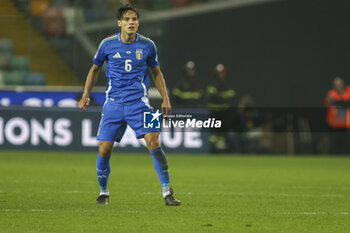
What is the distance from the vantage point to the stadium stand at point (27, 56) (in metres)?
22.5

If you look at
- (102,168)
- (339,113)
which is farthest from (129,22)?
(339,113)

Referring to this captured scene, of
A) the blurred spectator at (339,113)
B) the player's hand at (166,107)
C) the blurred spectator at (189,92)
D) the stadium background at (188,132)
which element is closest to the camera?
the stadium background at (188,132)

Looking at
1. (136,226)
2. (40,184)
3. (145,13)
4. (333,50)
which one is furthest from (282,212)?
(333,50)

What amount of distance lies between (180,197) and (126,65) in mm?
2041

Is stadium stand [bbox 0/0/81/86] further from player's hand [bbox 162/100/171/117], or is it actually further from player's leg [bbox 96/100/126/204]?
player's hand [bbox 162/100/171/117]

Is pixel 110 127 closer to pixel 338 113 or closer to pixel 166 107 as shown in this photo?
pixel 166 107

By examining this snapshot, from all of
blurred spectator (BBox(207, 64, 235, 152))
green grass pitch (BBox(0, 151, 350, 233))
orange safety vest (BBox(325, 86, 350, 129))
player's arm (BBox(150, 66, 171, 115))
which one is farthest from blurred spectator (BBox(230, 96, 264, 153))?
player's arm (BBox(150, 66, 171, 115))

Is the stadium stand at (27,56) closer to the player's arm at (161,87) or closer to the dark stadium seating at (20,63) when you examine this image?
the dark stadium seating at (20,63)

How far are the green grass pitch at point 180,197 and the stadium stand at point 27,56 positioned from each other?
17.4 feet

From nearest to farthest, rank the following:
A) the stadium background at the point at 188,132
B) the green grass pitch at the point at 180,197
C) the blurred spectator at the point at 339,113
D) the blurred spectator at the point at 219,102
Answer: the green grass pitch at the point at 180,197 → the stadium background at the point at 188,132 → the blurred spectator at the point at 219,102 → the blurred spectator at the point at 339,113

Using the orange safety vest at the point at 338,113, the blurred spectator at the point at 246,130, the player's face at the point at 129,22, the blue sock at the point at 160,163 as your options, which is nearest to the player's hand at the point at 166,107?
the blue sock at the point at 160,163

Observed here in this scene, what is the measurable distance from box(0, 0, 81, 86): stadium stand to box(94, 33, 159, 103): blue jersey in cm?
1357

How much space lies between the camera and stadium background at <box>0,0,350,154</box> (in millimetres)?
22344

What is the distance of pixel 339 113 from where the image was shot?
→ 21250mm
